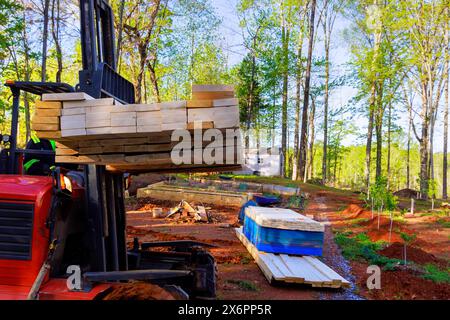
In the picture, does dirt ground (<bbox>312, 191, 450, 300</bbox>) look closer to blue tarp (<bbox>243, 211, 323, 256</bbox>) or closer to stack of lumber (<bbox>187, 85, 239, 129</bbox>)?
blue tarp (<bbox>243, 211, 323, 256</bbox>)

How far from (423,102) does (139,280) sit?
2411cm

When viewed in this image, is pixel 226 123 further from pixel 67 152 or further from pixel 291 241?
pixel 291 241

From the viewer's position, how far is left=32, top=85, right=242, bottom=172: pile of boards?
3.01 meters

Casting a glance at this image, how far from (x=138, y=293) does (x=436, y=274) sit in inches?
267

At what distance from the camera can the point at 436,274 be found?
7543 mm

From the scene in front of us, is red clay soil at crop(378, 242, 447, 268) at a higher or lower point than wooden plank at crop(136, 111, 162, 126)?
lower

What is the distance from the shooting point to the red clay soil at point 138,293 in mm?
3234

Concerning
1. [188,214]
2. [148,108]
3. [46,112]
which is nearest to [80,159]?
[46,112]

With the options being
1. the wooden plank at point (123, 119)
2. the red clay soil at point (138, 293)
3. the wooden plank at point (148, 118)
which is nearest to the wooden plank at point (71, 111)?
the wooden plank at point (123, 119)

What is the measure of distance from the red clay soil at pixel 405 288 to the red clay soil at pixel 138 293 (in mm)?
4294

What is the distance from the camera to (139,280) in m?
3.50

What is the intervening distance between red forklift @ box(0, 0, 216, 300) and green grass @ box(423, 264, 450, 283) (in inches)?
195

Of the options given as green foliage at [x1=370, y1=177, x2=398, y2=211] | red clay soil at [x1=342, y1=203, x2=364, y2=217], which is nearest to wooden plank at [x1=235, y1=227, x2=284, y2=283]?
green foliage at [x1=370, y1=177, x2=398, y2=211]

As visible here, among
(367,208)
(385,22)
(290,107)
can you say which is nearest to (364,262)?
(367,208)
